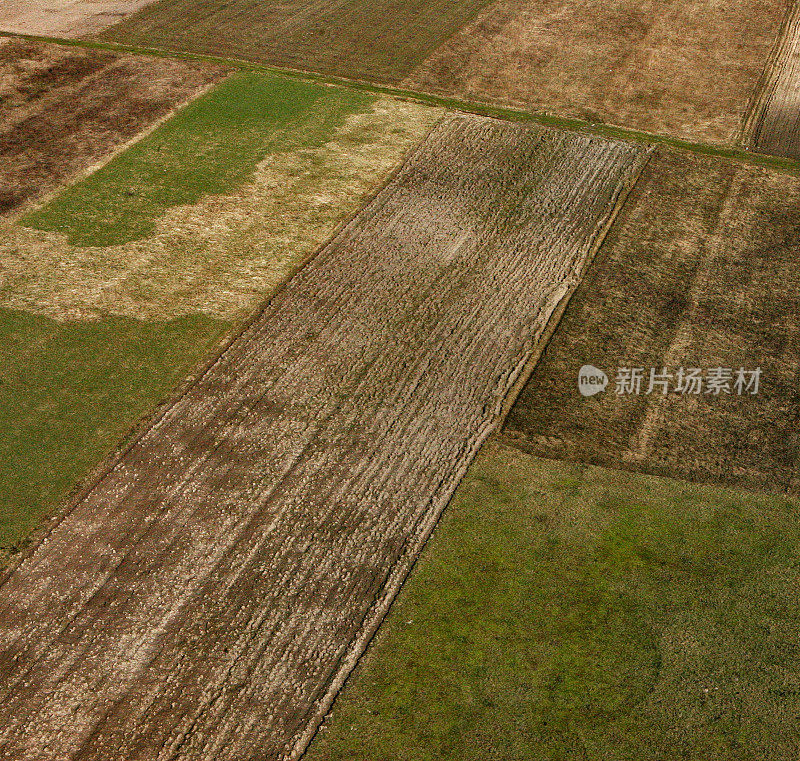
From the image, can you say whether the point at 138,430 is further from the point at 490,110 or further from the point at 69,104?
the point at 490,110

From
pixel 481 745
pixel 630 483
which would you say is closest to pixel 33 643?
pixel 481 745

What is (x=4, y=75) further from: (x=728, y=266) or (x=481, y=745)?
(x=481, y=745)

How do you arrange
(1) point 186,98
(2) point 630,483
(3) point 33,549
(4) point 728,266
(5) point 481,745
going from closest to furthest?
(5) point 481,745 → (3) point 33,549 → (2) point 630,483 → (4) point 728,266 → (1) point 186,98

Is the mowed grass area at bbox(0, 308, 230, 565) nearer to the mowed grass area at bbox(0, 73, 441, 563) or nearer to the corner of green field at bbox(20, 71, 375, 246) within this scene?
the mowed grass area at bbox(0, 73, 441, 563)

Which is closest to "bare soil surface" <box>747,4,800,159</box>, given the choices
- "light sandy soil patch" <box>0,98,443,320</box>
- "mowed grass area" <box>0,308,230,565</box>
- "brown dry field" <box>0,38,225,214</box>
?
"light sandy soil patch" <box>0,98,443,320</box>

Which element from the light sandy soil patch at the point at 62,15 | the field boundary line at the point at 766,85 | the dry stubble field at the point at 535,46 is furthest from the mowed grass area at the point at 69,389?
the light sandy soil patch at the point at 62,15

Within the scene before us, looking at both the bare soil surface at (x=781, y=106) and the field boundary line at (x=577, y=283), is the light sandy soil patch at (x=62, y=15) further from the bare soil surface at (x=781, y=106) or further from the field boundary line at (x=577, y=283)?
the bare soil surface at (x=781, y=106)
